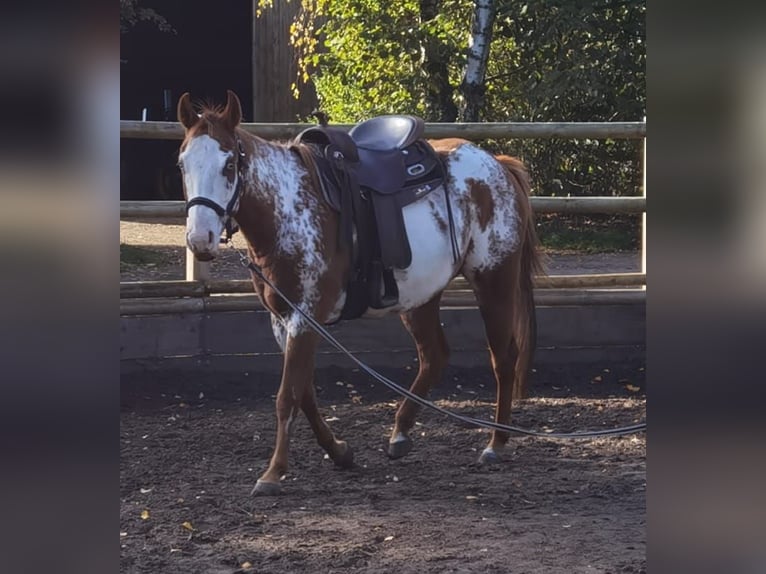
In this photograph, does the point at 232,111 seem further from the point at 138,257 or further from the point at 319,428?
the point at 138,257

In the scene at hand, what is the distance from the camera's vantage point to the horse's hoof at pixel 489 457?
5.09 meters

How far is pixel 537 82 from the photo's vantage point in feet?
42.3

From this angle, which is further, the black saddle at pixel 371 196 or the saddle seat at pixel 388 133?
the saddle seat at pixel 388 133

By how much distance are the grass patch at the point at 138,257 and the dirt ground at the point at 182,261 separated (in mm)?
49

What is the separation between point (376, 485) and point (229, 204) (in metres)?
1.44

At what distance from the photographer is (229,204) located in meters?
4.27

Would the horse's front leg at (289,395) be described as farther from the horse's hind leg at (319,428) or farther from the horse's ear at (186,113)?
the horse's ear at (186,113)

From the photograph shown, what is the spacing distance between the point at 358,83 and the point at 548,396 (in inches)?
281

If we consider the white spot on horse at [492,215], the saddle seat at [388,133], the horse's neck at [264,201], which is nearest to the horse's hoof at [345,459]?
the horse's neck at [264,201]

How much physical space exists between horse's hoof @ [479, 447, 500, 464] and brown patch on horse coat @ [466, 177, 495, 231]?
112cm

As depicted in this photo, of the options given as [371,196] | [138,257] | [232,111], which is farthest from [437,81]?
[232,111]

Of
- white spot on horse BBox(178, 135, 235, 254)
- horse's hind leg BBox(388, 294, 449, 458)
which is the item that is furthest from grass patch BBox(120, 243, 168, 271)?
white spot on horse BBox(178, 135, 235, 254)
